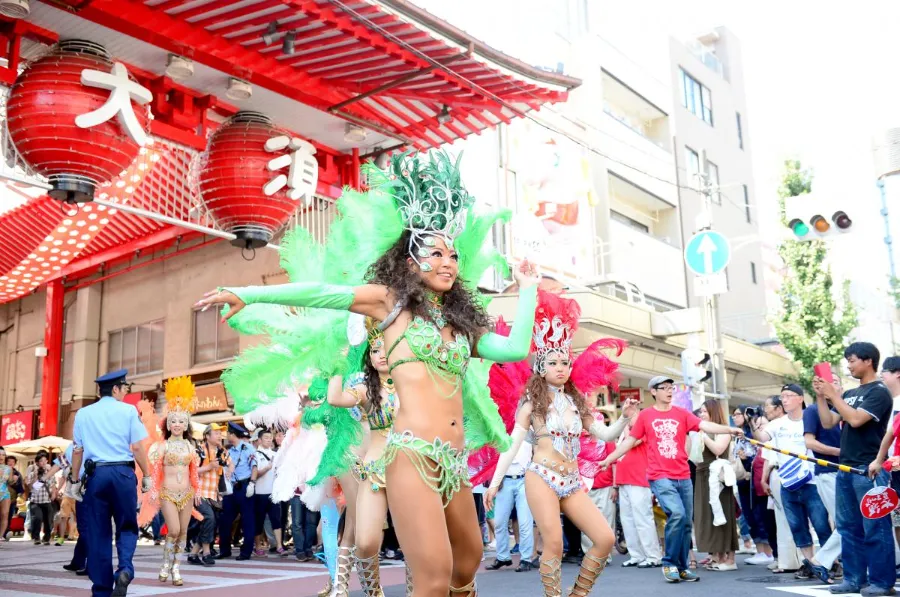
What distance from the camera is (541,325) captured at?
6195 mm

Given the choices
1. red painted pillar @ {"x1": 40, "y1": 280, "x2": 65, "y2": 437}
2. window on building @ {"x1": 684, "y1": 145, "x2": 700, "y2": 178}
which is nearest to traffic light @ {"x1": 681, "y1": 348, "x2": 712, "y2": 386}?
red painted pillar @ {"x1": 40, "y1": 280, "x2": 65, "y2": 437}

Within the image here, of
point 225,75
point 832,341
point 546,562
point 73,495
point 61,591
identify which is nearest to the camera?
point 546,562

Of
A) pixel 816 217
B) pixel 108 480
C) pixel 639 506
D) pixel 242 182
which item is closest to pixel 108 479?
pixel 108 480

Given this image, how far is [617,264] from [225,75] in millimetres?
15645

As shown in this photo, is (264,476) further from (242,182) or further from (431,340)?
(431,340)

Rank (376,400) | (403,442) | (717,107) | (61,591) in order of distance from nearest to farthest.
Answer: (403,442), (376,400), (61,591), (717,107)

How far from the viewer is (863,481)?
660 centimetres

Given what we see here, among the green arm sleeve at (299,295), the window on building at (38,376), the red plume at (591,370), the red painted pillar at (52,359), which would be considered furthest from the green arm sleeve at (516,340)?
the window on building at (38,376)

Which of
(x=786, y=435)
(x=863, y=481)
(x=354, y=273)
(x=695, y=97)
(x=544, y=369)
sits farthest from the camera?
(x=695, y=97)

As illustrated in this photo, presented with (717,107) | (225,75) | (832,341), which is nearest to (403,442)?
(225,75)

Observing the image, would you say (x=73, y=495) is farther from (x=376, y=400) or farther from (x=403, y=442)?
(x=403, y=442)

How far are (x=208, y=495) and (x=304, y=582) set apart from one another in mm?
2764

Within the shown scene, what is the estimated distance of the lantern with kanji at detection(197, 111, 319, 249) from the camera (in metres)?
8.45

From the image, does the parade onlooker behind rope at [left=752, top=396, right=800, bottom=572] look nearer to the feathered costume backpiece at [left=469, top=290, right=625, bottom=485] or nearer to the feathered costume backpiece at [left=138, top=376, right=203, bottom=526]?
the feathered costume backpiece at [left=469, top=290, right=625, bottom=485]
